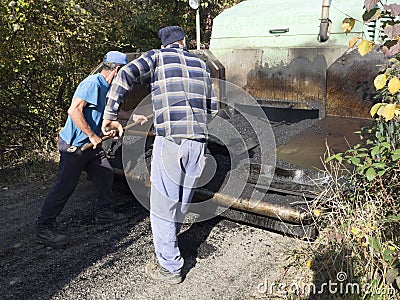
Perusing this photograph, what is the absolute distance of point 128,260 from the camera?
288cm

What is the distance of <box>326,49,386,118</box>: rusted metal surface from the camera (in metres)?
3.90

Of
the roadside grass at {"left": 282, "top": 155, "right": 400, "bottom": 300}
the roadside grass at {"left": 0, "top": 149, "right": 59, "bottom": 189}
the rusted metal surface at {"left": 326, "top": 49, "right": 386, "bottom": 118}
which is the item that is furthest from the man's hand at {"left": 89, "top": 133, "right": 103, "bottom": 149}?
the rusted metal surface at {"left": 326, "top": 49, "right": 386, "bottom": 118}

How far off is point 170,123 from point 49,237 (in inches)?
53.7

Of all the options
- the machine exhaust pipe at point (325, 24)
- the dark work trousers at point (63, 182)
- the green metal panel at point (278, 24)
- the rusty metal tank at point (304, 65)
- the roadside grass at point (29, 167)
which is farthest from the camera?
the roadside grass at point (29, 167)

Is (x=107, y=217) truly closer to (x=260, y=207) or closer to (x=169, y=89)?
(x=260, y=207)

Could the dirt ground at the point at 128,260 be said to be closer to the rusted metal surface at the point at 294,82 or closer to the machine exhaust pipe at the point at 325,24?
the rusted metal surface at the point at 294,82

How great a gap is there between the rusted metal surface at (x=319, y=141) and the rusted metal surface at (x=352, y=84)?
0.12 meters

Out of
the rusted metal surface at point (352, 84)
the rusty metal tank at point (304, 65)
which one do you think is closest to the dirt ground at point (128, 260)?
the rusty metal tank at point (304, 65)

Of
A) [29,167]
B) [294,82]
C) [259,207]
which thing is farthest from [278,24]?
[29,167]

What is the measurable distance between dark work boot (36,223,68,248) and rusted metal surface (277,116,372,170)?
6.21ft

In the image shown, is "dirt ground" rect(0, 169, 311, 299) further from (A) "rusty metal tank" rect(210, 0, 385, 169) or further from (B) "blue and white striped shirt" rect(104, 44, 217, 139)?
(B) "blue and white striped shirt" rect(104, 44, 217, 139)

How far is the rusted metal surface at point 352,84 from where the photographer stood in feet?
12.8

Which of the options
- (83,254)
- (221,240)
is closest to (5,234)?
(83,254)

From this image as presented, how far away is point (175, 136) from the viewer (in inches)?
99.5
